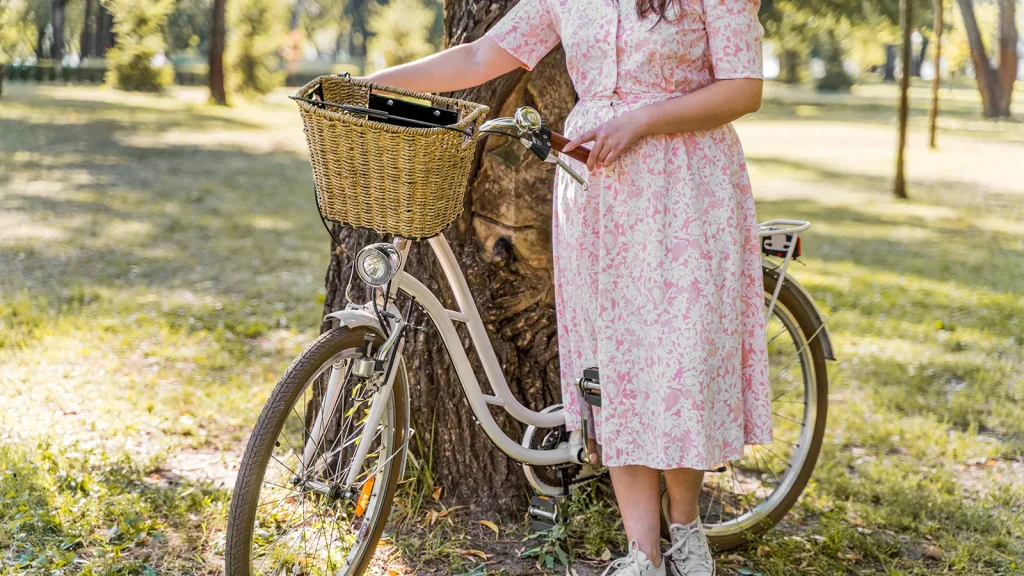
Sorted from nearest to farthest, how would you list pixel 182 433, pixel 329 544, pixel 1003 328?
pixel 329 544
pixel 182 433
pixel 1003 328

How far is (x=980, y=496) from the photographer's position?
3637mm

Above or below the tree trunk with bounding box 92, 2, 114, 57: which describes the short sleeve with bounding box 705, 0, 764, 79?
below

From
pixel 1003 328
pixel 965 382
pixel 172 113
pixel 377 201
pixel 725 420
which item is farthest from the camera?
pixel 172 113

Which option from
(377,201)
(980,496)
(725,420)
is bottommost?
(980,496)

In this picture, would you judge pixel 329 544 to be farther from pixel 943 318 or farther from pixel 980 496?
pixel 943 318

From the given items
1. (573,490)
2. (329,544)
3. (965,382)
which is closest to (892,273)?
(965,382)

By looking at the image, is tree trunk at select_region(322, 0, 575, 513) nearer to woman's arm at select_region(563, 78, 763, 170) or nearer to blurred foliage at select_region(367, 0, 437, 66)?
woman's arm at select_region(563, 78, 763, 170)

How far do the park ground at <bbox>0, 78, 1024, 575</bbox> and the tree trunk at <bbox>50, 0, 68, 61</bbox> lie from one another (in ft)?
67.9

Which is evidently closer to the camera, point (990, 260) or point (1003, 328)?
point (1003, 328)

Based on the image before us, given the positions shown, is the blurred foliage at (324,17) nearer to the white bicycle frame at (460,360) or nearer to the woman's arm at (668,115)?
the white bicycle frame at (460,360)

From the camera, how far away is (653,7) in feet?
7.47

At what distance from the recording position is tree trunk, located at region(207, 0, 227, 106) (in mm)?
23250

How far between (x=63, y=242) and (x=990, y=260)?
296 inches

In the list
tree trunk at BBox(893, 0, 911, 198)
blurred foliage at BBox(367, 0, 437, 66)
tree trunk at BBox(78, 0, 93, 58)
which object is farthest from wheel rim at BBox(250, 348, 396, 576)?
tree trunk at BBox(78, 0, 93, 58)
